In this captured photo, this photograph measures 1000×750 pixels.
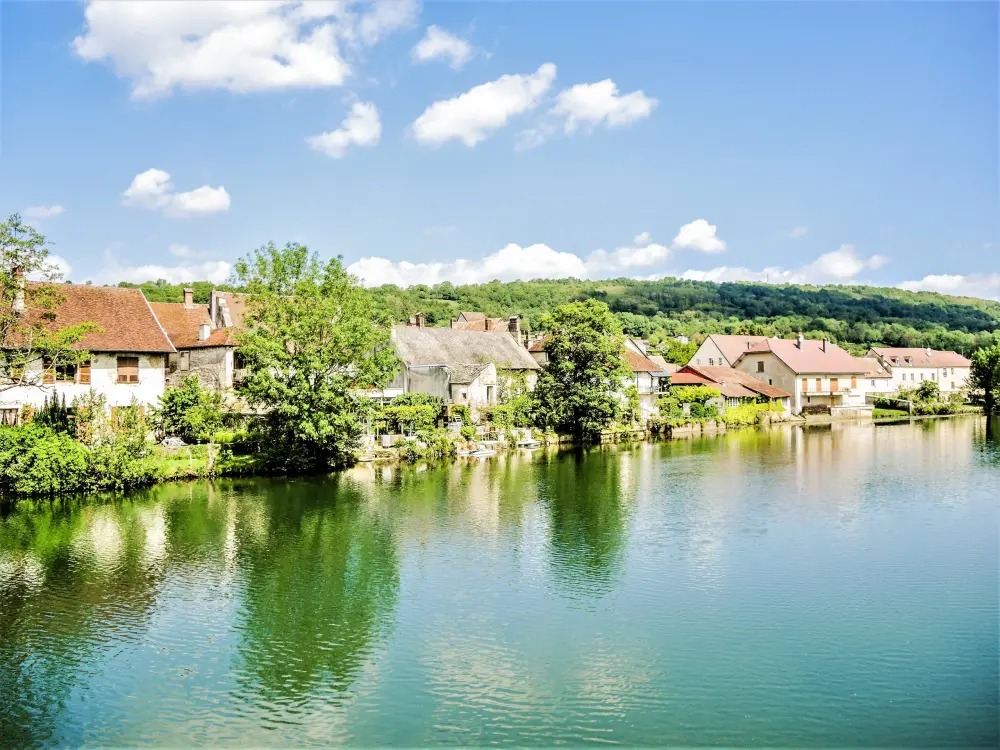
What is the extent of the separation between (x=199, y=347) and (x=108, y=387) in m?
9.45

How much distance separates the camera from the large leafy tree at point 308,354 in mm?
35000

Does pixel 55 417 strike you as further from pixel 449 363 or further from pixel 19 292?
pixel 449 363

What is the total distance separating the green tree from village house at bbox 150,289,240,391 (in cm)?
Answer: 6828

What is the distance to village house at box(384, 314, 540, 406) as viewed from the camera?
49.0 meters

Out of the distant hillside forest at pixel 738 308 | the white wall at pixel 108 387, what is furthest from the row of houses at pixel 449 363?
the distant hillside forest at pixel 738 308

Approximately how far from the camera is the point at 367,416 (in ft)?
128

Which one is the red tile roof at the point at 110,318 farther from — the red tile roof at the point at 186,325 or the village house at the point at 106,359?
the red tile roof at the point at 186,325

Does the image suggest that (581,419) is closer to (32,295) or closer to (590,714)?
(32,295)

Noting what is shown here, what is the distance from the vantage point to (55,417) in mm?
31797

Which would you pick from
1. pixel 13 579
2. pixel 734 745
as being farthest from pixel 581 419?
pixel 734 745

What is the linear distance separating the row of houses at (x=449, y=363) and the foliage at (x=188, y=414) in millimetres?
1024

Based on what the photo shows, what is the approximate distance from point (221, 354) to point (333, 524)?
21.5m

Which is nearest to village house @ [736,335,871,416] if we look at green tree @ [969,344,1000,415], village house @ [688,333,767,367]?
village house @ [688,333,767,367]

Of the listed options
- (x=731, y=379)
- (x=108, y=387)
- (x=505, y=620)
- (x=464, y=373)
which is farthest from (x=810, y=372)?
(x=505, y=620)
